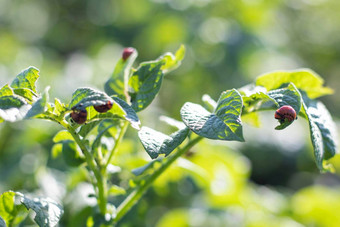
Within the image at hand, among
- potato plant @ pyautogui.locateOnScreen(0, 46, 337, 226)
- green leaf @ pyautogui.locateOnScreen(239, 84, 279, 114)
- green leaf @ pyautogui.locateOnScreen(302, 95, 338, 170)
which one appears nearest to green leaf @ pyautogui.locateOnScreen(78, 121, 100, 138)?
potato plant @ pyautogui.locateOnScreen(0, 46, 337, 226)

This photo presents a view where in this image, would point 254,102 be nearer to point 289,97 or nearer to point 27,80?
point 289,97

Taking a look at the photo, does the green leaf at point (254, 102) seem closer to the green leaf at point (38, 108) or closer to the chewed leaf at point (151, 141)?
the chewed leaf at point (151, 141)

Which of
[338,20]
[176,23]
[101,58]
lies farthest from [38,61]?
[338,20]

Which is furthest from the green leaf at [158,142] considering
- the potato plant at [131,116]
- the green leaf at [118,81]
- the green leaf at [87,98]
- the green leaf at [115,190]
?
the green leaf at [115,190]

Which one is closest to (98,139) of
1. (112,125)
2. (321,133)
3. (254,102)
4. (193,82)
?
(112,125)

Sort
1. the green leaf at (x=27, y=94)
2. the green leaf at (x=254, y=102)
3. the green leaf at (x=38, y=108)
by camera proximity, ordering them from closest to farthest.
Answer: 1. the green leaf at (x=38, y=108)
2. the green leaf at (x=27, y=94)
3. the green leaf at (x=254, y=102)

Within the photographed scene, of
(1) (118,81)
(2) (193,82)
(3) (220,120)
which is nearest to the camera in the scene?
(3) (220,120)

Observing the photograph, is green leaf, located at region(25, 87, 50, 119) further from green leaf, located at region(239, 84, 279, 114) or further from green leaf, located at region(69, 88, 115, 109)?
green leaf, located at region(239, 84, 279, 114)

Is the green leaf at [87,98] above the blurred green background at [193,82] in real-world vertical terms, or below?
above
